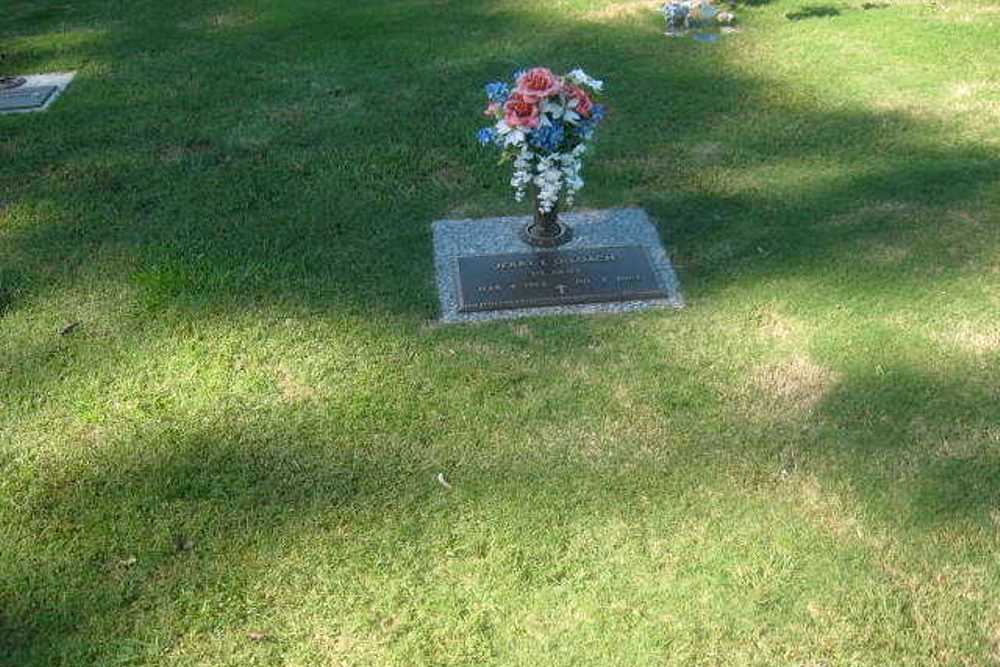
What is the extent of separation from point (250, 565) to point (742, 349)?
2.71 metres

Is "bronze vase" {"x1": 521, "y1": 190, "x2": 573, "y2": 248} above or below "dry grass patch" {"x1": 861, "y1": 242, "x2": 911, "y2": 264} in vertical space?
above

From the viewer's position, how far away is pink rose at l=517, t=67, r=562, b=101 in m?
5.62

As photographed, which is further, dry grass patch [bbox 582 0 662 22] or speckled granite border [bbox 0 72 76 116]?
dry grass patch [bbox 582 0 662 22]

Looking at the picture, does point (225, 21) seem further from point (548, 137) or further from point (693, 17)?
point (548, 137)

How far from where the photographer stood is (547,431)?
186 inches

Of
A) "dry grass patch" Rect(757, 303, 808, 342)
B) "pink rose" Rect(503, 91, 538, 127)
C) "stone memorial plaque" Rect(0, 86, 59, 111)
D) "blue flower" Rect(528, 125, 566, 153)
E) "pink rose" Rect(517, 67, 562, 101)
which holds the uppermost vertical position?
"pink rose" Rect(517, 67, 562, 101)

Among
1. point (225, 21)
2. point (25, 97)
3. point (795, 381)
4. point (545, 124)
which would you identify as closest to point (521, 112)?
point (545, 124)

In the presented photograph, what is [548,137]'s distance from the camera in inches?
227

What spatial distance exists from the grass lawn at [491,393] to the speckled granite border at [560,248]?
113 millimetres

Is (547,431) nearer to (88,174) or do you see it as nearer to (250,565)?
(250,565)

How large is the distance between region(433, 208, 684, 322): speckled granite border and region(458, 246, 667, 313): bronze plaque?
43 millimetres

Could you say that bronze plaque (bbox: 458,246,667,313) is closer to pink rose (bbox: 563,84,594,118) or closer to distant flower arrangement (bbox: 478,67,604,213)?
distant flower arrangement (bbox: 478,67,604,213)

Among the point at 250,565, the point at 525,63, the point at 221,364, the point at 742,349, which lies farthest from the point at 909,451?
the point at 525,63

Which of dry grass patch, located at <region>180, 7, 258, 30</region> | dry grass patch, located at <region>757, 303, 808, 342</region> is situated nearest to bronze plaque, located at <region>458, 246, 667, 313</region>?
dry grass patch, located at <region>757, 303, 808, 342</region>
